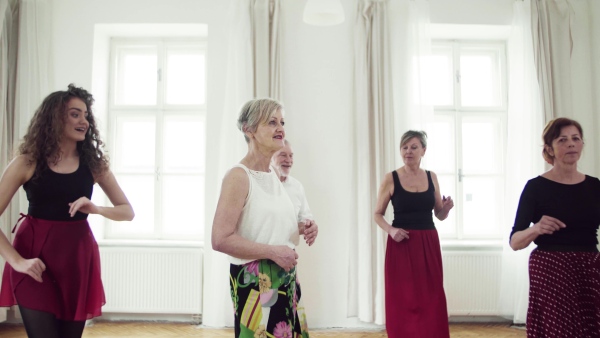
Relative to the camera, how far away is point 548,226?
1747 millimetres

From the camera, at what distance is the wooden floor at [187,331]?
11.8 feet

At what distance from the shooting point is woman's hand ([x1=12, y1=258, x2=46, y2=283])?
1.52 metres

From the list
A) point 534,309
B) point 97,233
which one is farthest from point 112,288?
→ point 534,309

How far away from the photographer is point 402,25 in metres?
3.99

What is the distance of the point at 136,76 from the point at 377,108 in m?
2.67

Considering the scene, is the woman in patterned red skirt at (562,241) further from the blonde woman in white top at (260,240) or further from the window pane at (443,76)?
the window pane at (443,76)

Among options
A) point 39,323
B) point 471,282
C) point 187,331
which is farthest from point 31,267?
point 471,282

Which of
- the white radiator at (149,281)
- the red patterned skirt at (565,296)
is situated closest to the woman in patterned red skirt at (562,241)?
the red patterned skirt at (565,296)

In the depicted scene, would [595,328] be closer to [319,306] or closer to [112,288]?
[319,306]

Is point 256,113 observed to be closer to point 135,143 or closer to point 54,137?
point 54,137

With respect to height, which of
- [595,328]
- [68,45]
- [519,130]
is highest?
[68,45]

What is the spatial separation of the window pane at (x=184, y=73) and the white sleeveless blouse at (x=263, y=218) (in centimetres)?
334

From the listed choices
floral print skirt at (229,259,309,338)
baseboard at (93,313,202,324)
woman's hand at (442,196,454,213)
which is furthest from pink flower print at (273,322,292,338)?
baseboard at (93,313,202,324)

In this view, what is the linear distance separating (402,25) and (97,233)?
12.1 feet
